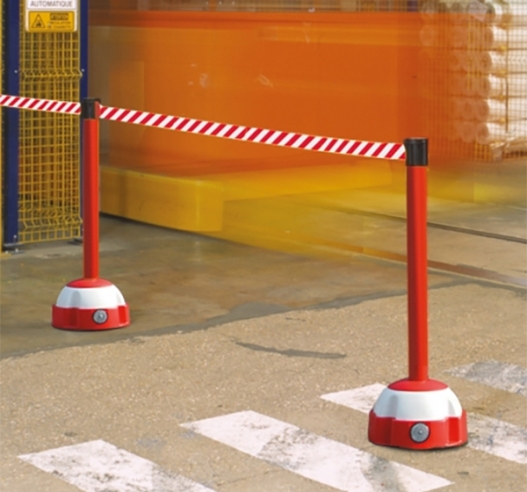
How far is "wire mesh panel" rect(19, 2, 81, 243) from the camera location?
31.1 feet

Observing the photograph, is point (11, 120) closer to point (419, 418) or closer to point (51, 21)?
point (51, 21)

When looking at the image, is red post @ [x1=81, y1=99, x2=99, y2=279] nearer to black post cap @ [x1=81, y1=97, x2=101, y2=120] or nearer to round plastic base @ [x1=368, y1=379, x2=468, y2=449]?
black post cap @ [x1=81, y1=97, x2=101, y2=120]

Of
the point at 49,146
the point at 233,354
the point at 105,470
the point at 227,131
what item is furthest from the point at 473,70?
the point at 105,470

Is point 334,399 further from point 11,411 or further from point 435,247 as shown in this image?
point 435,247

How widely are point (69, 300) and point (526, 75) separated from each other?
6.11 meters

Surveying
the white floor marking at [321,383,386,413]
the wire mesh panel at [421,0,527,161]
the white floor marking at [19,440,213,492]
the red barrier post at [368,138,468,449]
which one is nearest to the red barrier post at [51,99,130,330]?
the white floor marking at [321,383,386,413]

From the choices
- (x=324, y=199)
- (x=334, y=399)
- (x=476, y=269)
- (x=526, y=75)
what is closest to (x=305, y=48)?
(x=324, y=199)

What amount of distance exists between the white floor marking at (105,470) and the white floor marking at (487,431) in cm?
110

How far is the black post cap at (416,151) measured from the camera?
512 cm

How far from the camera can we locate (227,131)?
7664 mm

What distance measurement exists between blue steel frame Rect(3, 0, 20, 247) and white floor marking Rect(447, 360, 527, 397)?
404cm

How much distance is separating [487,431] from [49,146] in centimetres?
519

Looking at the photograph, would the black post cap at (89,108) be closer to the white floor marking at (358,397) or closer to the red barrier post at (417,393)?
the white floor marking at (358,397)

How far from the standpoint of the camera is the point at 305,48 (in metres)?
11.1
